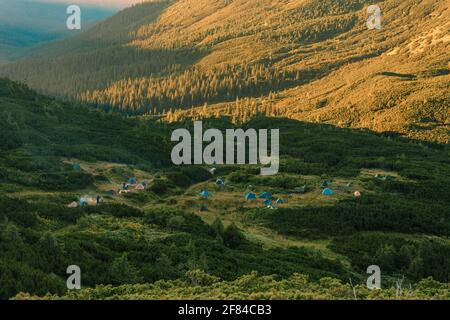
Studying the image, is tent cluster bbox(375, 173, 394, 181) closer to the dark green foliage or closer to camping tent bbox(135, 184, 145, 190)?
camping tent bbox(135, 184, 145, 190)

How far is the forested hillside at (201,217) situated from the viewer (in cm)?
2150

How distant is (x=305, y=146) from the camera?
9975 cm

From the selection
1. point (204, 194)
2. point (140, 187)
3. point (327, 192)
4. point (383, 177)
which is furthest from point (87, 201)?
point (383, 177)

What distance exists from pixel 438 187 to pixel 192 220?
3986cm

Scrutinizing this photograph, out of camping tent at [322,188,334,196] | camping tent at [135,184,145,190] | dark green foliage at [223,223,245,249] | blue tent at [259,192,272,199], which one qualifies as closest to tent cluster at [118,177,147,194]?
camping tent at [135,184,145,190]

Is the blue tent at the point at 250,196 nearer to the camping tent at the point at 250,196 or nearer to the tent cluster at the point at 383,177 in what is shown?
the camping tent at the point at 250,196

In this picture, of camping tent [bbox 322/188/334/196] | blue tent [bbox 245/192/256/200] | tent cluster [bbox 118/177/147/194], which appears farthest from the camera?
camping tent [bbox 322/188/334/196]

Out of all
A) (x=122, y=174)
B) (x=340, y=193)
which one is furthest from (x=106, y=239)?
(x=340, y=193)

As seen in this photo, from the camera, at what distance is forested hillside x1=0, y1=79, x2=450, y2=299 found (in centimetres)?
2150

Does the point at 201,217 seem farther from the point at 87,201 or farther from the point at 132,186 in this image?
the point at 132,186

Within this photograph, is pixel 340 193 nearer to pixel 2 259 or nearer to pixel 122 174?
pixel 122 174

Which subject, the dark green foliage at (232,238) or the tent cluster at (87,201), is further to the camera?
the tent cluster at (87,201)

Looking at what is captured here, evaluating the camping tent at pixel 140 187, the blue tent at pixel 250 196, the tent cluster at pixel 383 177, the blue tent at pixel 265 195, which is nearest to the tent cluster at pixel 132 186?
the camping tent at pixel 140 187

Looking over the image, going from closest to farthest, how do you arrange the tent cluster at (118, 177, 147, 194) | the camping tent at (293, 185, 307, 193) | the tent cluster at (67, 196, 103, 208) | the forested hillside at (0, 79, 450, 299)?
the forested hillside at (0, 79, 450, 299) < the tent cluster at (67, 196, 103, 208) < the tent cluster at (118, 177, 147, 194) < the camping tent at (293, 185, 307, 193)
